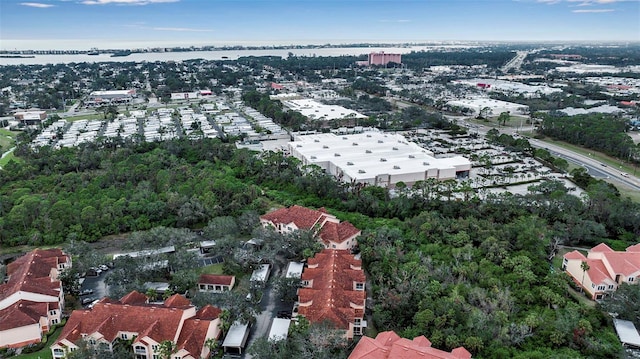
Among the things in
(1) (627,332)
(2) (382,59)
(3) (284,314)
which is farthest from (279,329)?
(2) (382,59)

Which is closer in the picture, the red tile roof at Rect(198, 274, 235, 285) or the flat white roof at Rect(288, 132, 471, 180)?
the red tile roof at Rect(198, 274, 235, 285)

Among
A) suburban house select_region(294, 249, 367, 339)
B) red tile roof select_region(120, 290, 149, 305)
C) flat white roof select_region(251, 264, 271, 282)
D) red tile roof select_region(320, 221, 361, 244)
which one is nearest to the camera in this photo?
suburban house select_region(294, 249, 367, 339)

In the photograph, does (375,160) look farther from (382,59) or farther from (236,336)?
(382,59)

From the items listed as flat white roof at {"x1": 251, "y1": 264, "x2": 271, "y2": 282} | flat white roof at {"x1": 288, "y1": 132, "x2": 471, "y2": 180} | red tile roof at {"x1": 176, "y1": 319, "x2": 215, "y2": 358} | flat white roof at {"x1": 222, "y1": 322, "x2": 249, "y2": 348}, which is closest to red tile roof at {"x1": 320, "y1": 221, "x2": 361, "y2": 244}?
flat white roof at {"x1": 251, "y1": 264, "x2": 271, "y2": 282}

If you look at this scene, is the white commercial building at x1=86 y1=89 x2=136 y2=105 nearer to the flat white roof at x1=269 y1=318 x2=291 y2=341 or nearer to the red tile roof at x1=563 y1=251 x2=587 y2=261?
the flat white roof at x1=269 y1=318 x2=291 y2=341

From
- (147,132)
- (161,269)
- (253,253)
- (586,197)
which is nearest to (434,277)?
(253,253)

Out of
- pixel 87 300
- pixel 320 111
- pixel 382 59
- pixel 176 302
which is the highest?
pixel 382 59

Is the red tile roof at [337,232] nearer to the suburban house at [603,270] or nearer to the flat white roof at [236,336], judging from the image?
the flat white roof at [236,336]
